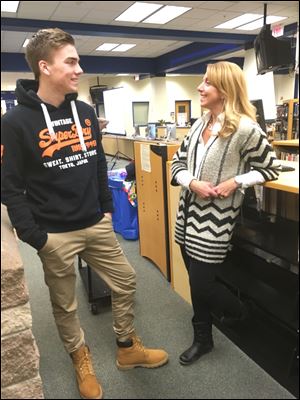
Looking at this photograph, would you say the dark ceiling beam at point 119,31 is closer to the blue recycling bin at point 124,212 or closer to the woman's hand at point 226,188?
the blue recycling bin at point 124,212

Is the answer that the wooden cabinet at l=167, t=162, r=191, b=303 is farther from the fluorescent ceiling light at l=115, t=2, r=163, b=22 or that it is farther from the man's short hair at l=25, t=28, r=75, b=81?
the fluorescent ceiling light at l=115, t=2, r=163, b=22

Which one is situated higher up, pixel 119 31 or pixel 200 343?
pixel 119 31

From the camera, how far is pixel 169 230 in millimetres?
2213

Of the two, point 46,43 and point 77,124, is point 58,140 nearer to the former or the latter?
point 77,124

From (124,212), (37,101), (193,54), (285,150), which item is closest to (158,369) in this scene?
(37,101)

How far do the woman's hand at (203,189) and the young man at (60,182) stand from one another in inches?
14.6

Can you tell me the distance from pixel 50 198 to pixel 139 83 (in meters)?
11.2

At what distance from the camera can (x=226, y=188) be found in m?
1.30

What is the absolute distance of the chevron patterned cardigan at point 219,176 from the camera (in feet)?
4.20

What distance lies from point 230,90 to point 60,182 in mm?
733

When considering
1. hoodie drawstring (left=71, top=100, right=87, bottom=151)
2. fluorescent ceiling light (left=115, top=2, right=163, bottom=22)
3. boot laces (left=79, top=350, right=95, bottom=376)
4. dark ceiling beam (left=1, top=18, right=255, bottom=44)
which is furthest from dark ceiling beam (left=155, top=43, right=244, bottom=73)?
boot laces (left=79, top=350, right=95, bottom=376)

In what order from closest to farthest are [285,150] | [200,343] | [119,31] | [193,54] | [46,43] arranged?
[46,43]
[200,343]
[285,150]
[119,31]
[193,54]

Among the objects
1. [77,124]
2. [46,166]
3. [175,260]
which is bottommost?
[175,260]

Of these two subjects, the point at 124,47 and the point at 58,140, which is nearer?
the point at 58,140
